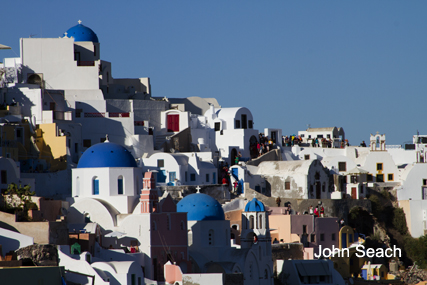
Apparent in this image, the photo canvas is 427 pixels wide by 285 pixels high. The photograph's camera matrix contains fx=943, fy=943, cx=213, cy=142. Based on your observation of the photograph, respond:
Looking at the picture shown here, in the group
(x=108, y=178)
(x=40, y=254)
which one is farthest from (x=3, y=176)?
(x=40, y=254)

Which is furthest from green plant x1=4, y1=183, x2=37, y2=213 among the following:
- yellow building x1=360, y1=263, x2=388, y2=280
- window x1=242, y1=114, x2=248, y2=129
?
window x1=242, y1=114, x2=248, y2=129

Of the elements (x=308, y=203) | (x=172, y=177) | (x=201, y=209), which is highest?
(x=172, y=177)

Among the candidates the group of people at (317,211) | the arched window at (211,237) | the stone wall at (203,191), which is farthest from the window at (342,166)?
the arched window at (211,237)

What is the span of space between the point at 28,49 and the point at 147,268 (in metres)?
21.6

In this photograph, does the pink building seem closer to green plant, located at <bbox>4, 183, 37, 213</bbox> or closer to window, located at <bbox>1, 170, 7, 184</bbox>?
green plant, located at <bbox>4, 183, 37, 213</bbox>

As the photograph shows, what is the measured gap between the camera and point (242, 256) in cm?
4741

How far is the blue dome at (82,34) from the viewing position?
64.1 m

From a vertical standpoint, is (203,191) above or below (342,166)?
below

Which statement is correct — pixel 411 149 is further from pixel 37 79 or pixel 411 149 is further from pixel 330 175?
pixel 37 79

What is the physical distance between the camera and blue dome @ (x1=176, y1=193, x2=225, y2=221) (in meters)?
48.1

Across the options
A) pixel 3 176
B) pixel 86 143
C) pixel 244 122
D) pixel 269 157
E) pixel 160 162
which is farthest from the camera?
pixel 244 122

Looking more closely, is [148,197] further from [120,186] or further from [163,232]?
[120,186]

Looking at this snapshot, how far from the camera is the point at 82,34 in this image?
210 feet

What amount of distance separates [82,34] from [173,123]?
9067 mm
